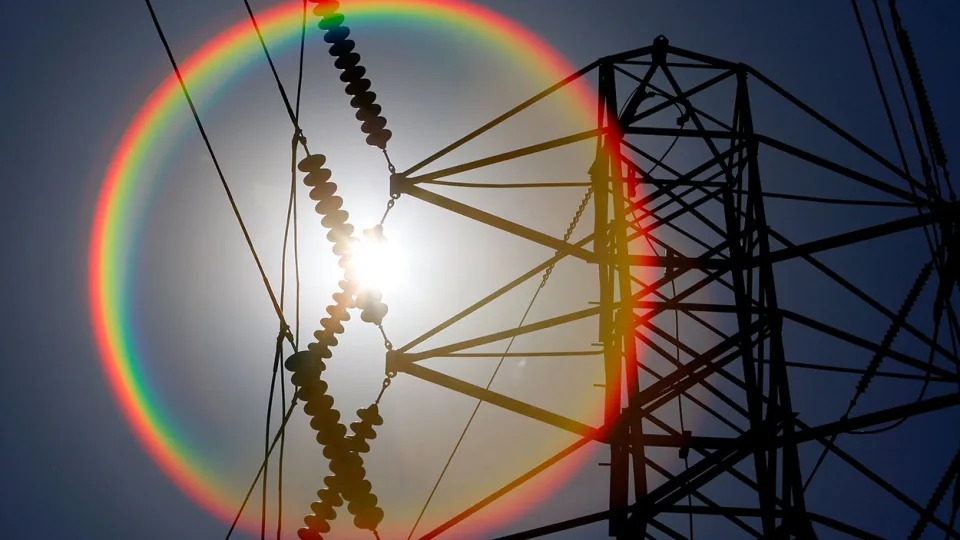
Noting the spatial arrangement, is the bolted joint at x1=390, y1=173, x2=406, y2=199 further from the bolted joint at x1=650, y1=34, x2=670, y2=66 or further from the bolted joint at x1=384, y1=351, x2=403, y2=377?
the bolted joint at x1=650, y1=34, x2=670, y2=66

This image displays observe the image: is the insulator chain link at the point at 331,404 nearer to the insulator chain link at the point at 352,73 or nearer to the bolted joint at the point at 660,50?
the insulator chain link at the point at 352,73

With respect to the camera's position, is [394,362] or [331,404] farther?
[394,362]

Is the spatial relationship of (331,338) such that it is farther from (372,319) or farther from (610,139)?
(610,139)

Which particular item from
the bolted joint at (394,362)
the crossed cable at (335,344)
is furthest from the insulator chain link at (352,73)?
the bolted joint at (394,362)

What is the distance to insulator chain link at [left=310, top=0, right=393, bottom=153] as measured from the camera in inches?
378

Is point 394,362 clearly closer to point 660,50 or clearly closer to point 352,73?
point 352,73

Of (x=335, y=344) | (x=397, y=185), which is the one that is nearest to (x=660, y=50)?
(x=397, y=185)

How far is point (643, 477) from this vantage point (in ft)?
31.5

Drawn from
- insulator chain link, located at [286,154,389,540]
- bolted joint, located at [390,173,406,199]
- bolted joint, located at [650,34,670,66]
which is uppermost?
bolted joint, located at [650,34,670,66]

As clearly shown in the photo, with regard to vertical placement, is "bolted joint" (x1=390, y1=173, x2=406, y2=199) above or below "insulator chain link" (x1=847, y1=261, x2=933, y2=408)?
above

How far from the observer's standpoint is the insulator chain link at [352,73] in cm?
961

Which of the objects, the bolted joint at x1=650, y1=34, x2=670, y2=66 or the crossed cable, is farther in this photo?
the bolted joint at x1=650, y1=34, x2=670, y2=66

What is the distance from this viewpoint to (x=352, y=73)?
9.95 m

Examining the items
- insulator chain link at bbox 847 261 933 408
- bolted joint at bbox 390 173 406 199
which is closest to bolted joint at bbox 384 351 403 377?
bolted joint at bbox 390 173 406 199
